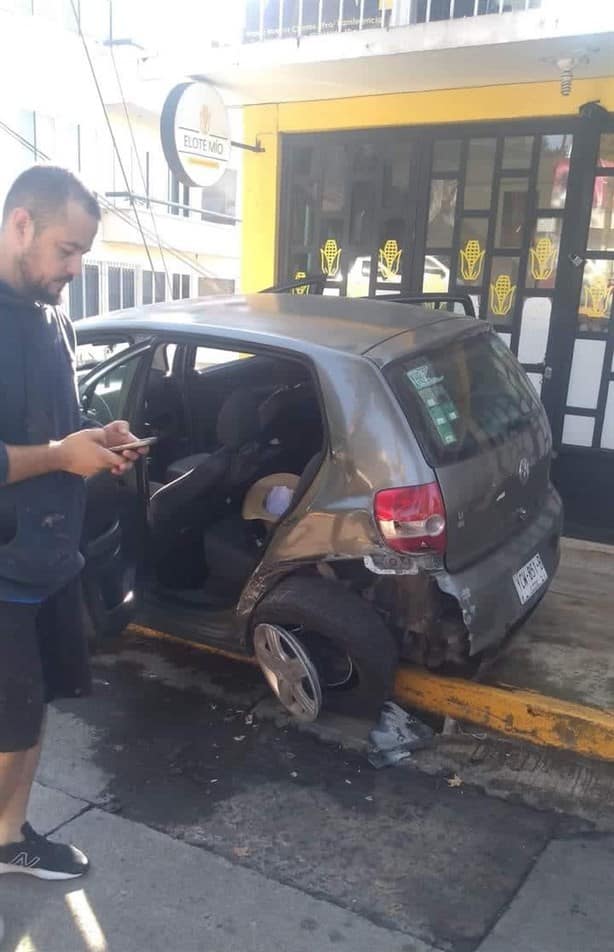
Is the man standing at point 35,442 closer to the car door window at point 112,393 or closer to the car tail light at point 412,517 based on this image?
the car tail light at point 412,517

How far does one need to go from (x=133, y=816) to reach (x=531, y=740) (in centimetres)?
160

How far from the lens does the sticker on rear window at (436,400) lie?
10.3 feet

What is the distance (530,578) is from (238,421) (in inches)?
58.2

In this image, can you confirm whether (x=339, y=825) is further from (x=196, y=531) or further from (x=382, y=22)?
(x=382, y=22)

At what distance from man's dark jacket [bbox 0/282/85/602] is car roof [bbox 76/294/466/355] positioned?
3.88 feet

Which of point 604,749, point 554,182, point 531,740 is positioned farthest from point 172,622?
point 554,182

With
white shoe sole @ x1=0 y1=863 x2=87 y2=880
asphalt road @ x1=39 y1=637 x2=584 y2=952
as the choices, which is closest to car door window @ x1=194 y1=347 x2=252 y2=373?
asphalt road @ x1=39 y1=637 x2=584 y2=952

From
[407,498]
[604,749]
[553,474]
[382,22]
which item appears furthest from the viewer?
[553,474]

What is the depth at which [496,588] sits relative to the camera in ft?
10.5

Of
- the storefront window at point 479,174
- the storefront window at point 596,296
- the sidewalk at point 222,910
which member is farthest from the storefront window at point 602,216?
the sidewalk at point 222,910

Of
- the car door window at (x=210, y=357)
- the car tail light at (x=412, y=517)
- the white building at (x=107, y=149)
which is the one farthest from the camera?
the white building at (x=107, y=149)

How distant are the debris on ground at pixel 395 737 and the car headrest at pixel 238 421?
4.45 feet

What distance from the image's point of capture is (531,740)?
3.31 meters

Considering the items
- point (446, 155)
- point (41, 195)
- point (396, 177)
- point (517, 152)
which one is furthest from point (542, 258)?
point (41, 195)
